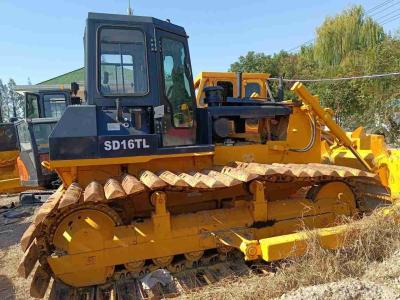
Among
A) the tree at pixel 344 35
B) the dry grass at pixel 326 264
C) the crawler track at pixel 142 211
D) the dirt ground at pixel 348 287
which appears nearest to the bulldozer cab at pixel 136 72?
the crawler track at pixel 142 211

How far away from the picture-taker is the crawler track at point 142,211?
367 cm

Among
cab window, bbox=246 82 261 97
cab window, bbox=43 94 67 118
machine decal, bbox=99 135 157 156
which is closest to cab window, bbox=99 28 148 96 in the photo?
machine decal, bbox=99 135 157 156

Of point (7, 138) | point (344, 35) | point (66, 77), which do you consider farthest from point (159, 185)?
point (66, 77)

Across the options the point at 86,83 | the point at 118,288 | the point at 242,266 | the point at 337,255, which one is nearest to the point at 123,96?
the point at 86,83

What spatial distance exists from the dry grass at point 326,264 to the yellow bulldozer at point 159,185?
191 mm

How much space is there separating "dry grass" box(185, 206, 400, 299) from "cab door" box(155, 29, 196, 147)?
5.88 feet

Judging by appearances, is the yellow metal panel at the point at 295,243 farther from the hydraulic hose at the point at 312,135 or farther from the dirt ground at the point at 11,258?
the dirt ground at the point at 11,258

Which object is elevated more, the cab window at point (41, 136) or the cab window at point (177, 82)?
the cab window at point (177, 82)

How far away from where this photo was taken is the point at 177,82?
4.61m

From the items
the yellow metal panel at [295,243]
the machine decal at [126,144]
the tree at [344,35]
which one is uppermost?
the tree at [344,35]

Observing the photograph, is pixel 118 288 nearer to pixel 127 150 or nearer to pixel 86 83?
pixel 127 150

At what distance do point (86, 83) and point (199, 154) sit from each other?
1.53 meters

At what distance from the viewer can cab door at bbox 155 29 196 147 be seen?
4410 mm

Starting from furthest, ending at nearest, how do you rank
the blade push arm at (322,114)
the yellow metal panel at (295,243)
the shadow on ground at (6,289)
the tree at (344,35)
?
the tree at (344,35) < the blade push arm at (322,114) < the shadow on ground at (6,289) < the yellow metal panel at (295,243)
